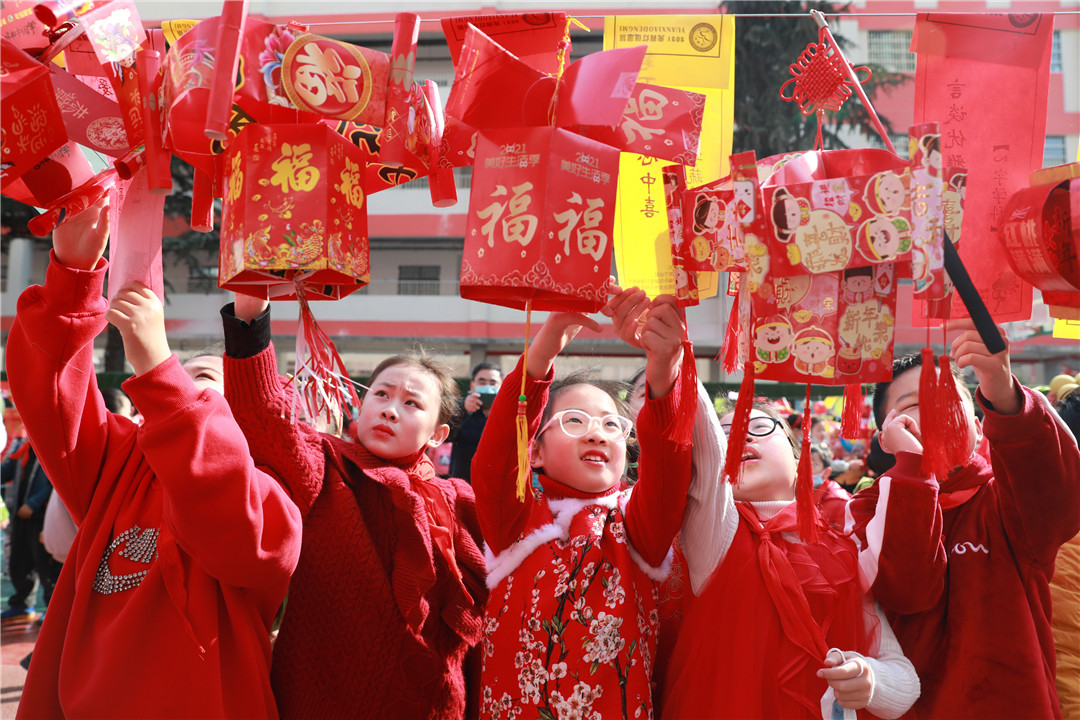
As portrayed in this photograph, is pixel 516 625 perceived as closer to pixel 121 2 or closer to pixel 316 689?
pixel 316 689

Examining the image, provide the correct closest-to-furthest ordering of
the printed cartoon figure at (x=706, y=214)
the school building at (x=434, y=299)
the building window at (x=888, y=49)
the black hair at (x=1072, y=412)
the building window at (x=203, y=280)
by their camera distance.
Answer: the printed cartoon figure at (x=706, y=214), the black hair at (x=1072, y=412), the school building at (x=434, y=299), the building window at (x=888, y=49), the building window at (x=203, y=280)

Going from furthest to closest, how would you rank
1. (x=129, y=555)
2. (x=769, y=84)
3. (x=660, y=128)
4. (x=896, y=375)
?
Result: (x=769, y=84), (x=896, y=375), (x=129, y=555), (x=660, y=128)

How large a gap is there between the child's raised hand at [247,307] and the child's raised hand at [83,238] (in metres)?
0.28

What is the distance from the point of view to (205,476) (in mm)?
1548

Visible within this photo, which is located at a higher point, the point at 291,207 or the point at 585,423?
the point at 291,207

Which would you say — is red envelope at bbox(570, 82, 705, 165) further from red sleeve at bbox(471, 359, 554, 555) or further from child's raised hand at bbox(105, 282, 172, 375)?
child's raised hand at bbox(105, 282, 172, 375)

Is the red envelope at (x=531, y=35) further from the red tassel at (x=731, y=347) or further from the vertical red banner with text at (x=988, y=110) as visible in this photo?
the vertical red banner with text at (x=988, y=110)

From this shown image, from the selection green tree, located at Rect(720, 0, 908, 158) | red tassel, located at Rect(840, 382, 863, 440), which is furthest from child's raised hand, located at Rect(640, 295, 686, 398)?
green tree, located at Rect(720, 0, 908, 158)

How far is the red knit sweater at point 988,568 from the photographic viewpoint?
69.9 inches

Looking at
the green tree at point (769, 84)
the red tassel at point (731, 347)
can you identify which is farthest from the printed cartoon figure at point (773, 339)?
the green tree at point (769, 84)

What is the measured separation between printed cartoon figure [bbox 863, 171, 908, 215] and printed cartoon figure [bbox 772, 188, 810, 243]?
11cm

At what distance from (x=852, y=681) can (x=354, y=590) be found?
3.62 feet

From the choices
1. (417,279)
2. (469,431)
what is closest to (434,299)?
(417,279)

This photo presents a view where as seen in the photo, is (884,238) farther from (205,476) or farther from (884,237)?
(205,476)
